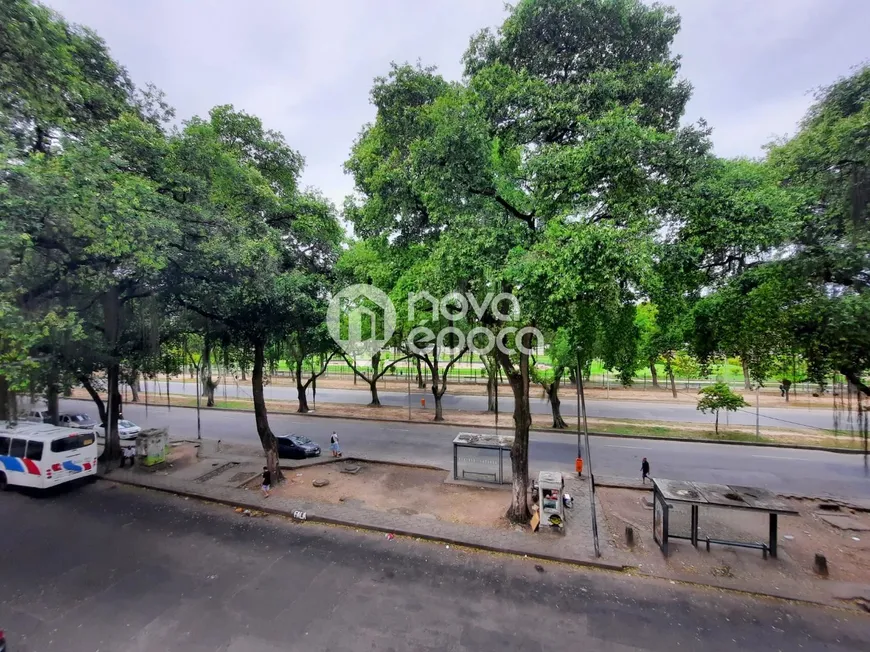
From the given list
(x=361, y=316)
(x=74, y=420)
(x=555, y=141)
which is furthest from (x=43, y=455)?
(x=555, y=141)

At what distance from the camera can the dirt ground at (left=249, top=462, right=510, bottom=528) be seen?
998 centimetres

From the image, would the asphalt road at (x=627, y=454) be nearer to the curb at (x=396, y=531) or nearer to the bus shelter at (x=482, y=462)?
the bus shelter at (x=482, y=462)

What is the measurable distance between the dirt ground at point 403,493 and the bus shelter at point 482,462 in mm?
755

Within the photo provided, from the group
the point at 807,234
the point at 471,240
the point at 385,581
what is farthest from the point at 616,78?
the point at 385,581

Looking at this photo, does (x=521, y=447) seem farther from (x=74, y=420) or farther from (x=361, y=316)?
(x=74, y=420)

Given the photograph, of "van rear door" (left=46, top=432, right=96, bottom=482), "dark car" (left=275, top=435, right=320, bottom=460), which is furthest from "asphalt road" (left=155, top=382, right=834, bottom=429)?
"van rear door" (left=46, top=432, right=96, bottom=482)

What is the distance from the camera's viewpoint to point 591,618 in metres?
6.02

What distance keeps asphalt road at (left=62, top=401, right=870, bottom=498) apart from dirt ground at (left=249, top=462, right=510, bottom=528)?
72.0 inches

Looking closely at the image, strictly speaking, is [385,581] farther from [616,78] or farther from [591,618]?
[616,78]

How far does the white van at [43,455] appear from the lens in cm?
1041

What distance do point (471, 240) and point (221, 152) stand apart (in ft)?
22.0

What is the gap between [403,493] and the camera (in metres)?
11.4

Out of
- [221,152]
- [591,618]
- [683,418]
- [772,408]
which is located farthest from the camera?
[772,408]

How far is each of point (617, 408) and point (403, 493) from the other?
21.5 metres
